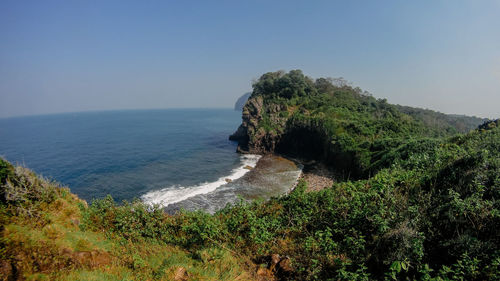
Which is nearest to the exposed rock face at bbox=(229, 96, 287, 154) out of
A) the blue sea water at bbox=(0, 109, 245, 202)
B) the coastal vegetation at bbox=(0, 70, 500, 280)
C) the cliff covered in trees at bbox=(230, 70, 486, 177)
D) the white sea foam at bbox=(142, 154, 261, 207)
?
the cliff covered in trees at bbox=(230, 70, 486, 177)

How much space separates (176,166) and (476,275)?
39.1 metres

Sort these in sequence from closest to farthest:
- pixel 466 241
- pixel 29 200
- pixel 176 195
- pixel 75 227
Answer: pixel 466 241, pixel 29 200, pixel 75 227, pixel 176 195

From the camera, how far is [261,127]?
51.9 metres

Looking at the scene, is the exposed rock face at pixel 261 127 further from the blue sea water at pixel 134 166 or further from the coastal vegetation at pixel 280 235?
the coastal vegetation at pixel 280 235

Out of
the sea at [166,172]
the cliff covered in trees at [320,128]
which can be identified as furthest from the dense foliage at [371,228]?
the cliff covered in trees at [320,128]

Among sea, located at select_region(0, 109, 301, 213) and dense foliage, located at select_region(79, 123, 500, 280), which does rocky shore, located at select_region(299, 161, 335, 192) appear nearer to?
sea, located at select_region(0, 109, 301, 213)

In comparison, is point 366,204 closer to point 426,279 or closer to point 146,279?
point 426,279

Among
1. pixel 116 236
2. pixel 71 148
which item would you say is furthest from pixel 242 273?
pixel 71 148

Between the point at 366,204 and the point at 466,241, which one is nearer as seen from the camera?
the point at 466,241

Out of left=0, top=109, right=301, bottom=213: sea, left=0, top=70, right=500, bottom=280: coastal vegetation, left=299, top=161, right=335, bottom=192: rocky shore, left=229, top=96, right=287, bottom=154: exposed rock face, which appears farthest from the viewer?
left=229, top=96, right=287, bottom=154: exposed rock face

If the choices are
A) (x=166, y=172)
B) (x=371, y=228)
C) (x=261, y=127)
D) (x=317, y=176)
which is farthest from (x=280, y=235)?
(x=261, y=127)

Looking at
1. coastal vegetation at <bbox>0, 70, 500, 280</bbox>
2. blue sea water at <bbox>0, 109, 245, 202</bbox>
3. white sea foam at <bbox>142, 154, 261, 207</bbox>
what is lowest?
white sea foam at <bbox>142, 154, 261, 207</bbox>

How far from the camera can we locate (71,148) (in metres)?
53.7

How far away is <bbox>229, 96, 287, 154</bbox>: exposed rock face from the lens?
5077 centimetres
